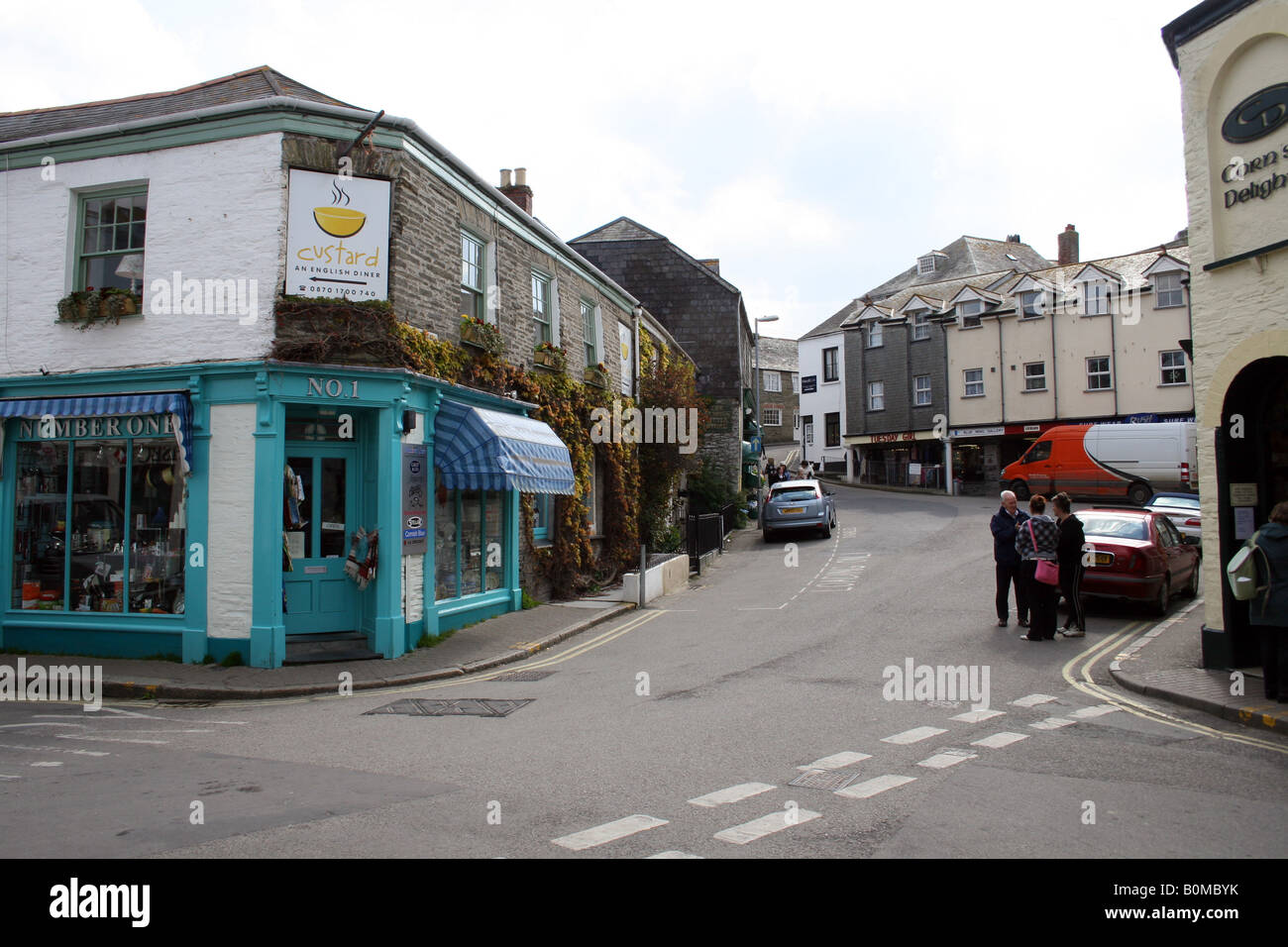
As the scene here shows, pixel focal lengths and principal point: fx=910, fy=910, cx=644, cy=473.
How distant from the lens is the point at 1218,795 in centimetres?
596

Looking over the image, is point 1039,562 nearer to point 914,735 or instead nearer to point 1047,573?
point 1047,573

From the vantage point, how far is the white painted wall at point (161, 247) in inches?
459

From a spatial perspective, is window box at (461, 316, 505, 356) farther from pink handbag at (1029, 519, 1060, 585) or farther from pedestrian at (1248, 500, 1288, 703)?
pedestrian at (1248, 500, 1288, 703)

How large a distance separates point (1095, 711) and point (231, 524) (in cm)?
997

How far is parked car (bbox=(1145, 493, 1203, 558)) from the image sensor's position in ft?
64.1

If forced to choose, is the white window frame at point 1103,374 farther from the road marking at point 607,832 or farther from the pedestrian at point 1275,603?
the road marking at point 607,832

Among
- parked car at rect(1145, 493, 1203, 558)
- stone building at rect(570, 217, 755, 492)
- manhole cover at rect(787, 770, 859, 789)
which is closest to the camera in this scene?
manhole cover at rect(787, 770, 859, 789)

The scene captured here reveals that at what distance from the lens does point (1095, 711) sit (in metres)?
8.52

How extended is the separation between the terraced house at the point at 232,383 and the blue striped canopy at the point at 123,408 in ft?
0.11

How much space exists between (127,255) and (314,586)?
5.26m

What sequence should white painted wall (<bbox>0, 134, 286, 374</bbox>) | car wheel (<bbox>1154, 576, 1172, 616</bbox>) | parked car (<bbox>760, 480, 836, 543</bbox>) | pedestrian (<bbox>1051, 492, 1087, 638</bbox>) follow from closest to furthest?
1. white painted wall (<bbox>0, 134, 286, 374</bbox>)
2. pedestrian (<bbox>1051, 492, 1087, 638</bbox>)
3. car wheel (<bbox>1154, 576, 1172, 616</bbox>)
4. parked car (<bbox>760, 480, 836, 543</bbox>)

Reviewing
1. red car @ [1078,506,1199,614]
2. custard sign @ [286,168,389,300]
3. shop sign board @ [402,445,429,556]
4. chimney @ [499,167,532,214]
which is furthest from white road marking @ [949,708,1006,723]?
chimney @ [499,167,532,214]

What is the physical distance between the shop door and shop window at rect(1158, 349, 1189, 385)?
3430 centimetres

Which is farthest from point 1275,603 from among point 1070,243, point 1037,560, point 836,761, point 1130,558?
point 1070,243
